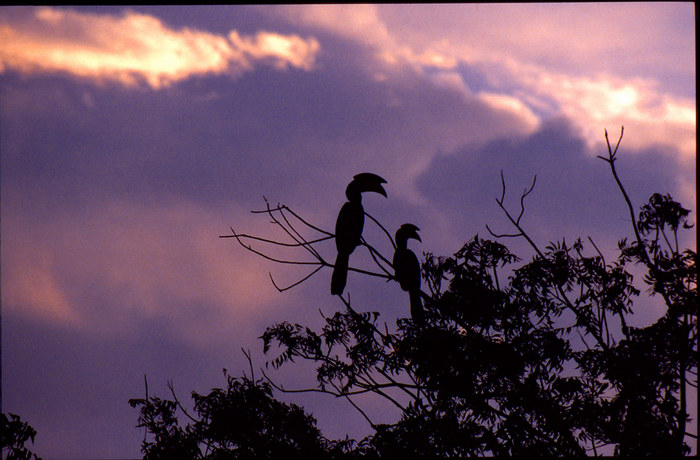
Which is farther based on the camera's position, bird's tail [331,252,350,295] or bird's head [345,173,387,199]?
bird's head [345,173,387,199]

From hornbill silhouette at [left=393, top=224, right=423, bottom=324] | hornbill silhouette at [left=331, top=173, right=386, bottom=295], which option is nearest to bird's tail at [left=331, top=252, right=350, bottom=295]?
hornbill silhouette at [left=331, top=173, right=386, bottom=295]

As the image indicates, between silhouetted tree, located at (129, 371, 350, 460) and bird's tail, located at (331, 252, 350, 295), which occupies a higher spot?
bird's tail, located at (331, 252, 350, 295)

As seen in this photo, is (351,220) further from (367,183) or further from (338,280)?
(338,280)

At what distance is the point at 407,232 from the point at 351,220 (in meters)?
0.91

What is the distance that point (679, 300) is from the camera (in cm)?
659

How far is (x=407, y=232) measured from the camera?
8.79m

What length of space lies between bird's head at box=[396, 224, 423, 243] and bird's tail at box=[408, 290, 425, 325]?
965 millimetres

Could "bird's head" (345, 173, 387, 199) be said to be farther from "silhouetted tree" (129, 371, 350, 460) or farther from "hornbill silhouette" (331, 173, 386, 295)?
"silhouetted tree" (129, 371, 350, 460)

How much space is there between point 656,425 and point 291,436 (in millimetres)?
4701

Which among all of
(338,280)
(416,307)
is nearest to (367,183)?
(338,280)

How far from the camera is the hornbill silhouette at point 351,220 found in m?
8.84

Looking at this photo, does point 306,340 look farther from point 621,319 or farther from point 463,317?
point 621,319

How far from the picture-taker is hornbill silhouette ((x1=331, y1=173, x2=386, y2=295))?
29.0 feet

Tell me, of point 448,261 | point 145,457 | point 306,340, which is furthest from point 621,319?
point 145,457
